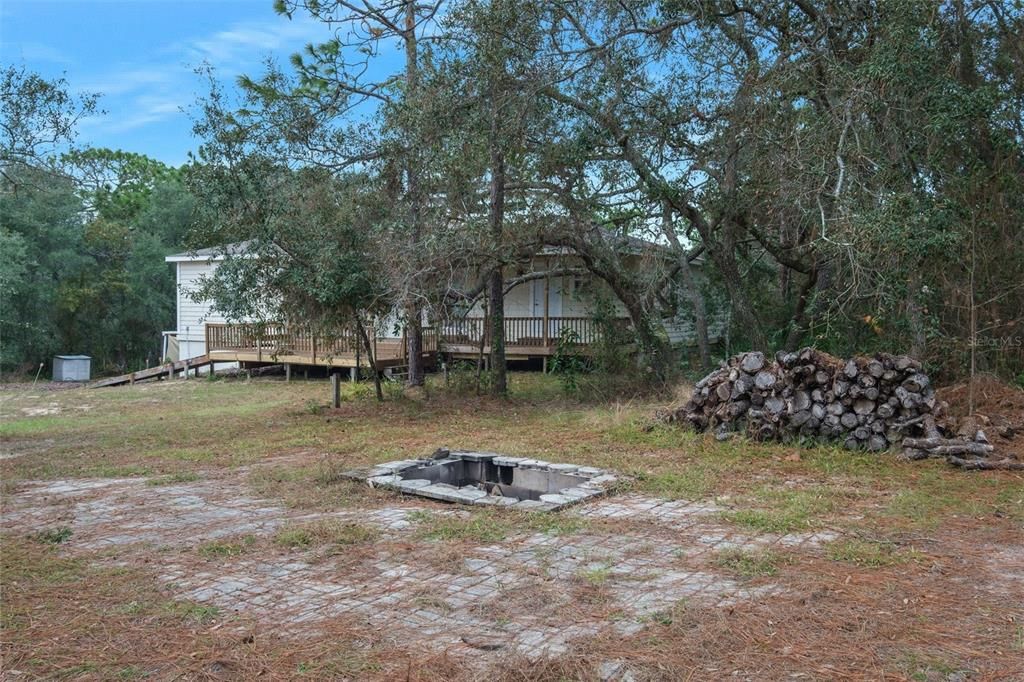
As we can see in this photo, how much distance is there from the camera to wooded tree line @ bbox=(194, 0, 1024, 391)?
961 centimetres

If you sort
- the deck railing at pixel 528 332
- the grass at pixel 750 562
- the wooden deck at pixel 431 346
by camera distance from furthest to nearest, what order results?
1. the deck railing at pixel 528 332
2. the wooden deck at pixel 431 346
3. the grass at pixel 750 562

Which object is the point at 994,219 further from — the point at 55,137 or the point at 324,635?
the point at 55,137

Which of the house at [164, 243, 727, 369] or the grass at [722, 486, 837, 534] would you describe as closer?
the grass at [722, 486, 837, 534]

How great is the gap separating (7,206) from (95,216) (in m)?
6.74

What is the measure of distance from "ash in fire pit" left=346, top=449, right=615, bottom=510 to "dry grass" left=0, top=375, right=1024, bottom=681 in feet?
1.08

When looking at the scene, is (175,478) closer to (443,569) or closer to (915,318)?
(443,569)

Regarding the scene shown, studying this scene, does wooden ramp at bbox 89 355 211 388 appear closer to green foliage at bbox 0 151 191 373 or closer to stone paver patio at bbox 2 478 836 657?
green foliage at bbox 0 151 191 373

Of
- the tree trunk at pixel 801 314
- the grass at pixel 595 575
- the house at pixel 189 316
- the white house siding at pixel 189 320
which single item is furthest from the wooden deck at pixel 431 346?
the grass at pixel 595 575

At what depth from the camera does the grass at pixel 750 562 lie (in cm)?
468

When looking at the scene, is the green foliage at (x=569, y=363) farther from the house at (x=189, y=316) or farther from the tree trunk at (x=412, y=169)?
the house at (x=189, y=316)

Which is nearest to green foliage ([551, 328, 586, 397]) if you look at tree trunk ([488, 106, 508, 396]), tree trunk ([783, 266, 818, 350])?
tree trunk ([488, 106, 508, 396])

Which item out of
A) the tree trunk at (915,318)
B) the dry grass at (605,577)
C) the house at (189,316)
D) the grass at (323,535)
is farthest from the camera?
the house at (189,316)

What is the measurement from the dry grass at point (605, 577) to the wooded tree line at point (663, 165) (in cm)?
286

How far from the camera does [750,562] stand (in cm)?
485
